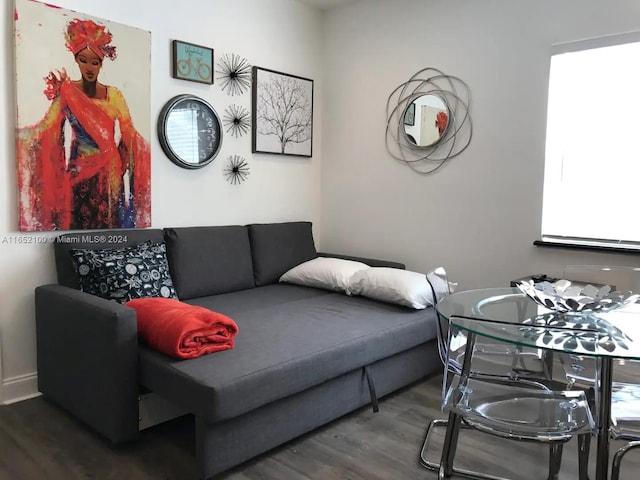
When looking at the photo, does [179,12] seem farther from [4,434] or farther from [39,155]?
[4,434]

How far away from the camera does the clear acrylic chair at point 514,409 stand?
1.71 meters

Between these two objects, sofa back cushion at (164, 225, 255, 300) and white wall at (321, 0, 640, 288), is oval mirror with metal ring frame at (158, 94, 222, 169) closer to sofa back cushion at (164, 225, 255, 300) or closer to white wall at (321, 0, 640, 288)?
sofa back cushion at (164, 225, 255, 300)

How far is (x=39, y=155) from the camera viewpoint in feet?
8.79

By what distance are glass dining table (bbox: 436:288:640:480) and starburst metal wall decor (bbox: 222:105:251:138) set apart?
2.08 metres

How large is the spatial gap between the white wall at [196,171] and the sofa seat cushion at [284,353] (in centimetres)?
80

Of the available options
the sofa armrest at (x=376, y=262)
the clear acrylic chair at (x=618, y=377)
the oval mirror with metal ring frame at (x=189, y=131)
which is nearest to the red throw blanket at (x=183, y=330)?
the oval mirror with metal ring frame at (x=189, y=131)

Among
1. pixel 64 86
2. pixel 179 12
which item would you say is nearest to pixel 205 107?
pixel 179 12

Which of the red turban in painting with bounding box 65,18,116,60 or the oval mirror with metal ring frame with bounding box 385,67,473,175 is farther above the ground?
the red turban in painting with bounding box 65,18,116,60

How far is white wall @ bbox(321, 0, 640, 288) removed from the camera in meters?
3.10

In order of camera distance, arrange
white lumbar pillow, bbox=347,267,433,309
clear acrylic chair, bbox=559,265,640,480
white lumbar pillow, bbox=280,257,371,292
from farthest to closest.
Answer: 1. white lumbar pillow, bbox=280,257,371,292
2. white lumbar pillow, bbox=347,267,433,309
3. clear acrylic chair, bbox=559,265,640,480

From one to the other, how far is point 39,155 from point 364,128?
2245mm

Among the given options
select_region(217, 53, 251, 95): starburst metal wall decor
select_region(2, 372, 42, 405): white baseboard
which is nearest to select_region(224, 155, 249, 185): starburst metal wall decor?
select_region(217, 53, 251, 95): starburst metal wall decor

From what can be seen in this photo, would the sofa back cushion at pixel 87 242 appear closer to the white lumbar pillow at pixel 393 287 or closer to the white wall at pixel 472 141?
the white lumbar pillow at pixel 393 287

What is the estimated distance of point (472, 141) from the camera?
11.2 ft
